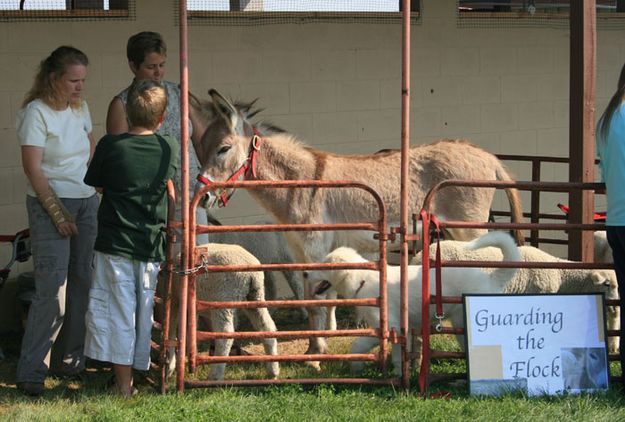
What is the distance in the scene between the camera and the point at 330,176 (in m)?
7.93

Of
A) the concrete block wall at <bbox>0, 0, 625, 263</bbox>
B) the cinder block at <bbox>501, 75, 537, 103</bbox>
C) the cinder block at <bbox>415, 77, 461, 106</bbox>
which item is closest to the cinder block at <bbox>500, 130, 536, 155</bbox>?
the concrete block wall at <bbox>0, 0, 625, 263</bbox>

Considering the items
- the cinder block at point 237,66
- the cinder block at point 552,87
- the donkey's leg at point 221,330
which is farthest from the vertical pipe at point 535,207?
the donkey's leg at point 221,330

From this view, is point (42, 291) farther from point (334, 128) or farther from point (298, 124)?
point (334, 128)

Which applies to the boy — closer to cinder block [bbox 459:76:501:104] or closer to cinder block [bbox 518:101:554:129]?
cinder block [bbox 459:76:501:104]

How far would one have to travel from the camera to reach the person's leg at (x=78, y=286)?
677cm

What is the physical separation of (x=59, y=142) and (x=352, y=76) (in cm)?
434

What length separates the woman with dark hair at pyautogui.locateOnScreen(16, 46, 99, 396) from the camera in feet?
21.1

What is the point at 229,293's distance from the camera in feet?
22.6

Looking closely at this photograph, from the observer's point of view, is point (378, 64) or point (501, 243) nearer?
point (501, 243)

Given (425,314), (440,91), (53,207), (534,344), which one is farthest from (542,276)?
(440,91)

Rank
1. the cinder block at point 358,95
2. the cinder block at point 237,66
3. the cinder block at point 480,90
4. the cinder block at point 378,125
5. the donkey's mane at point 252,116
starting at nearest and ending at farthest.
A: the donkey's mane at point 252,116, the cinder block at point 237,66, the cinder block at point 358,95, the cinder block at point 378,125, the cinder block at point 480,90

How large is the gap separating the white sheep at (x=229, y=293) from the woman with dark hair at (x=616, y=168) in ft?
7.48

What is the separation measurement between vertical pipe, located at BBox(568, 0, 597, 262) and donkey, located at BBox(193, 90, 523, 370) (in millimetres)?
1202

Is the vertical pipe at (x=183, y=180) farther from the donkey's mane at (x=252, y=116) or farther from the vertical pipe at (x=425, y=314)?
the donkey's mane at (x=252, y=116)
